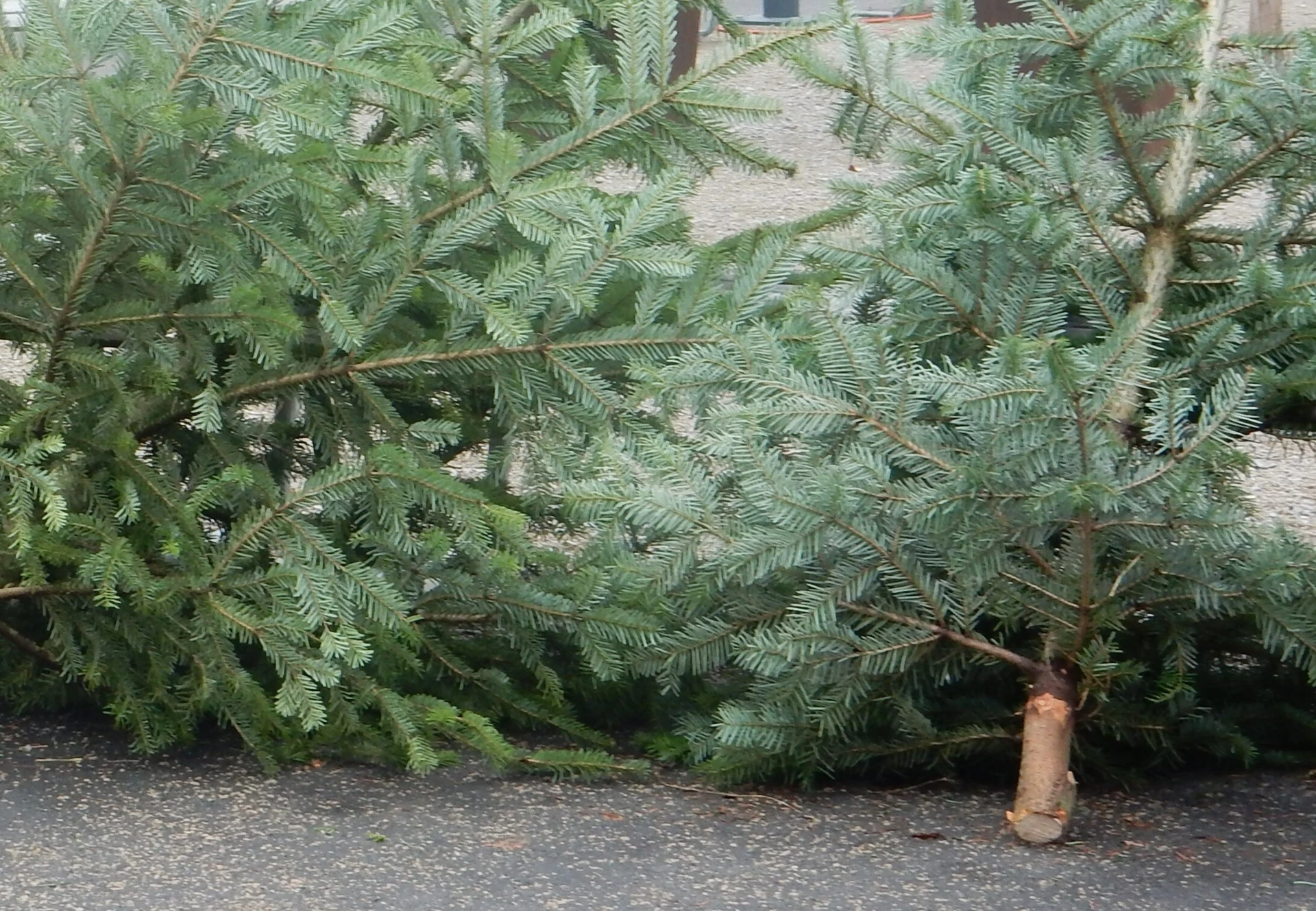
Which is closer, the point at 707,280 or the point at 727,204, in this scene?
the point at 707,280

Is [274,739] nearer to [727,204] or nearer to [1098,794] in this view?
[1098,794]

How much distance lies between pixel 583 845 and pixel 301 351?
1.35m

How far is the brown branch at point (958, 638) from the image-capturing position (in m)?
3.07

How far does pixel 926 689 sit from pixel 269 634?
4.54ft

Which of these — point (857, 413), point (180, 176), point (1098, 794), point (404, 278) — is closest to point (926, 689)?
point (1098, 794)

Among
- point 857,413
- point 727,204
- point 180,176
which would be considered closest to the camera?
point 857,413

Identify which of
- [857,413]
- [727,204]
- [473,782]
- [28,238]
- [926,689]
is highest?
[727,204]

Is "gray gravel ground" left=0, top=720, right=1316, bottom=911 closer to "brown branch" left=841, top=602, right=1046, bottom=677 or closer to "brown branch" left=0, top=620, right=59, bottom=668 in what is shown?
"brown branch" left=0, top=620, right=59, bottom=668

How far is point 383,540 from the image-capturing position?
340 cm

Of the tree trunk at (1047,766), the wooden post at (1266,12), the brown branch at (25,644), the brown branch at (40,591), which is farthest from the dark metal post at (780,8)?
the tree trunk at (1047,766)

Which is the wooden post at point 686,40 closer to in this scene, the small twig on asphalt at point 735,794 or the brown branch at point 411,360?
the brown branch at point 411,360

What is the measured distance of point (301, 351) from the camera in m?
3.64

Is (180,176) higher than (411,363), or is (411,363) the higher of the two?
(180,176)

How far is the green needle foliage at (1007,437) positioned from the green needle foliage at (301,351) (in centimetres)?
31
